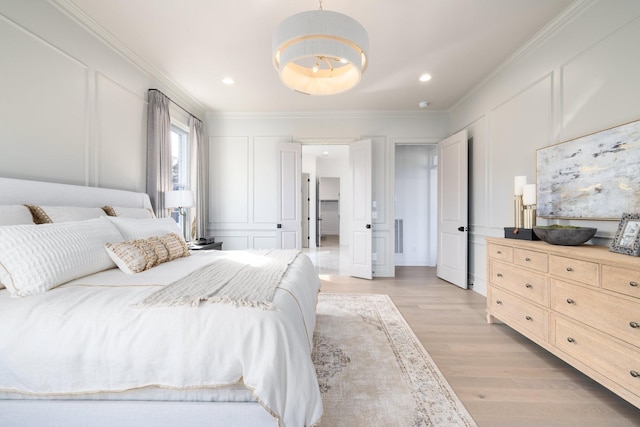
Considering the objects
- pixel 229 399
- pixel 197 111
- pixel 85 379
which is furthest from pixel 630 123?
pixel 197 111

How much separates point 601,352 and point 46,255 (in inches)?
125

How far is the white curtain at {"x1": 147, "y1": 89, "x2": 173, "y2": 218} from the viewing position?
3184 mm

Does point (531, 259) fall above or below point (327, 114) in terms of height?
below

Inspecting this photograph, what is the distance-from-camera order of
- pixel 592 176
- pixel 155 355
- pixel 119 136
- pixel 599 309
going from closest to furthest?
pixel 155 355
pixel 599 309
pixel 592 176
pixel 119 136

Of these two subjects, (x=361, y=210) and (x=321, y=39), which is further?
(x=361, y=210)

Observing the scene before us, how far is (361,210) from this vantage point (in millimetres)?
4570

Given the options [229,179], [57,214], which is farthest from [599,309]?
[229,179]

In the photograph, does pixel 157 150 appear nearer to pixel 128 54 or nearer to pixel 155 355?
pixel 128 54

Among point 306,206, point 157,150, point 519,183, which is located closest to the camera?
point 519,183

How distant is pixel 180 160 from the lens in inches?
164

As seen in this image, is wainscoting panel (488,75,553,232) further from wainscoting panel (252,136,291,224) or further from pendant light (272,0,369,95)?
wainscoting panel (252,136,291,224)

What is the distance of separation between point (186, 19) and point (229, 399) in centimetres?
302

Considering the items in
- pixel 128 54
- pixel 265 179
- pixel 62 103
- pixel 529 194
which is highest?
pixel 128 54

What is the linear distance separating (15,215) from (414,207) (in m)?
5.53
